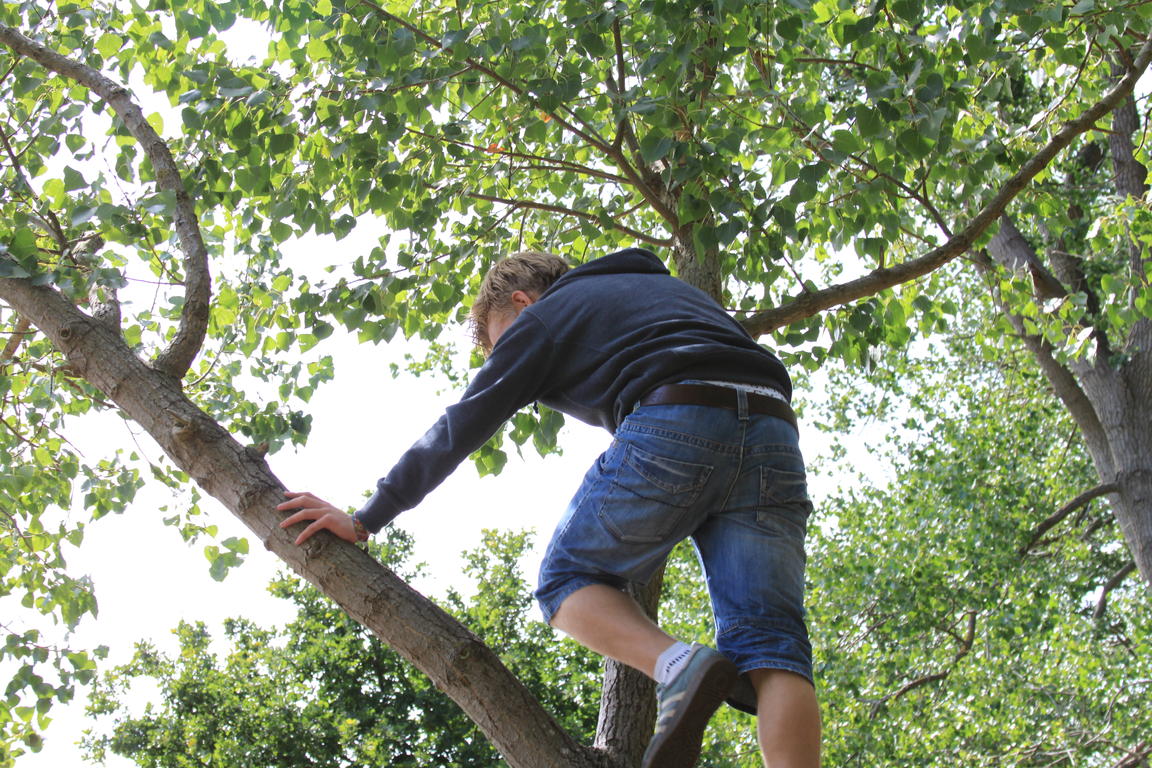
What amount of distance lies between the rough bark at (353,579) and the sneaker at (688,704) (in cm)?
22

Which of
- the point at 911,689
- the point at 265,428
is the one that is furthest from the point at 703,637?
the point at 265,428

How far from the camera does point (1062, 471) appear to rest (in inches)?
516

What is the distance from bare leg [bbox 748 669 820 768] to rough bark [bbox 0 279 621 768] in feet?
1.23

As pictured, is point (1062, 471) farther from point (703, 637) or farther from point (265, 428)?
point (265, 428)

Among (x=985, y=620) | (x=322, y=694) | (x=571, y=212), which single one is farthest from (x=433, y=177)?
(x=322, y=694)

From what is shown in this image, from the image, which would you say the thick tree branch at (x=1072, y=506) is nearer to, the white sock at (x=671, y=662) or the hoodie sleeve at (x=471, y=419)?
the hoodie sleeve at (x=471, y=419)

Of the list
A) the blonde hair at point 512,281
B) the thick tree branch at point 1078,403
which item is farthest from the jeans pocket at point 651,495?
the thick tree branch at point 1078,403

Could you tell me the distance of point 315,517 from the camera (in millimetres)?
2271

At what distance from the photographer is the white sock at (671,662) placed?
1.96m

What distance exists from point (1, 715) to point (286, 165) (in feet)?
7.80

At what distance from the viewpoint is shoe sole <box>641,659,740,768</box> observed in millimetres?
1904

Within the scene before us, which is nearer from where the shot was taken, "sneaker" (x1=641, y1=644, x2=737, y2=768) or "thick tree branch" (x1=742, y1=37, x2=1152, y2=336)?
"sneaker" (x1=641, y1=644, x2=737, y2=768)

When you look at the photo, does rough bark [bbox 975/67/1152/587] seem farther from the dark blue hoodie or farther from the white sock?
the white sock

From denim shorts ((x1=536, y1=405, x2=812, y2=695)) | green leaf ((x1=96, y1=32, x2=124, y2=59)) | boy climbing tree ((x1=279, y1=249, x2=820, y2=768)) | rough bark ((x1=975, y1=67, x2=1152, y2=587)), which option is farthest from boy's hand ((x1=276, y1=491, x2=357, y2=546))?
rough bark ((x1=975, y1=67, x2=1152, y2=587))
